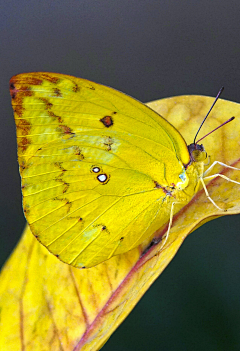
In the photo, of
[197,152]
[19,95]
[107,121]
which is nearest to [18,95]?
[19,95]

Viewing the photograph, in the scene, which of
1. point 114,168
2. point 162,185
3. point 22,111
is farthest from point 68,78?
point 162,185

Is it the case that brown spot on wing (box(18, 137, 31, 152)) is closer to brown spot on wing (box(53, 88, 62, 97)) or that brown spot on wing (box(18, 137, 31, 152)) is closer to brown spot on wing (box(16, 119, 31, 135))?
brown spot on wing (box(16, 119, 31, 135))

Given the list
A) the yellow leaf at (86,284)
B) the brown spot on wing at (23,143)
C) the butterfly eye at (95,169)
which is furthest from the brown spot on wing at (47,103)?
the yellow leaf at (86,284)

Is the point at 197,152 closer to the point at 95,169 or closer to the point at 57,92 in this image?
the point at 95,169

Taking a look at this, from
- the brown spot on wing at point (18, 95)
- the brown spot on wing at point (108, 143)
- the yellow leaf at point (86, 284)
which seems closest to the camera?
the yellow leaf at point (86, 284)

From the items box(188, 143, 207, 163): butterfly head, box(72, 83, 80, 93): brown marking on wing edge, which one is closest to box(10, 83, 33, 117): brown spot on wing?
box(72, 83, 80, 93): brown marking on wing edge

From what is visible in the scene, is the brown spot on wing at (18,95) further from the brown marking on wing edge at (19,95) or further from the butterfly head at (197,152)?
the butterfly head at (197,152)
